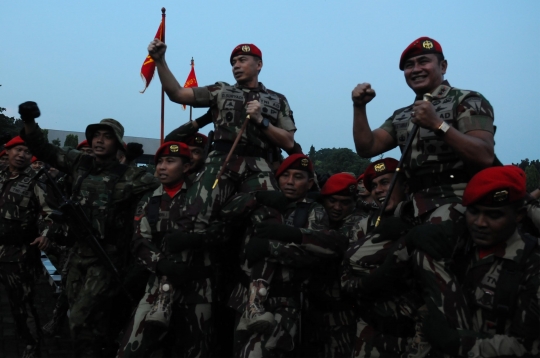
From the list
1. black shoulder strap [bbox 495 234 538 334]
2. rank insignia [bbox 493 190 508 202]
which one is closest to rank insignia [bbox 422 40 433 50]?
rank insignia [bbox 493 190 508 202]

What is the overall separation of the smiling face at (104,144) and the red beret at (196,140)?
94 centimetres

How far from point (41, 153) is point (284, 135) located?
9.45 ft

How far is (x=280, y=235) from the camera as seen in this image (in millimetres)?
5336

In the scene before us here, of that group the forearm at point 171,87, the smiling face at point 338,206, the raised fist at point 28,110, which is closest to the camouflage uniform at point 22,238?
the raised fist at point 28,110

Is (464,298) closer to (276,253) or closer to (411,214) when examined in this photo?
(411,214)

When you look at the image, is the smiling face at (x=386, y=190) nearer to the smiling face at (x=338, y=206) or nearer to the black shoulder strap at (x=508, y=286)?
the smiling face at (x=338, y=206)

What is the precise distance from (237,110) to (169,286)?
1701 mm

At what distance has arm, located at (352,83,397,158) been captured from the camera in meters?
4.88

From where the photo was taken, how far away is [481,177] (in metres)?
3.88

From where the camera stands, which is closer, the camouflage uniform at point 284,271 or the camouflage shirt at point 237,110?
the camouflage uniform at point 284,271

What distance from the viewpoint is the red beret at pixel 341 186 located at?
19.8 feet

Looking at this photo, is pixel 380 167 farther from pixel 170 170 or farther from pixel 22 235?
pixel 22 235

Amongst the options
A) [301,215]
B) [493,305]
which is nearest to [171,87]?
[301,215]

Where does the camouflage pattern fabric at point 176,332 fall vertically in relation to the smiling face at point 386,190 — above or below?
below
